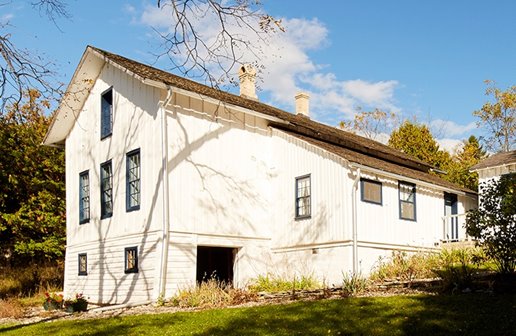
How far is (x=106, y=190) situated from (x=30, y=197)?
8005mm

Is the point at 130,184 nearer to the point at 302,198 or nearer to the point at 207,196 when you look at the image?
the point at 207,196

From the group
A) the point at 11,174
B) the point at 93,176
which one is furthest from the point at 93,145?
the point at 11,174

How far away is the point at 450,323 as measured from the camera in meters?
9.05

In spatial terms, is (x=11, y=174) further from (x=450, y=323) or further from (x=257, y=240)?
(x=450, y=323)

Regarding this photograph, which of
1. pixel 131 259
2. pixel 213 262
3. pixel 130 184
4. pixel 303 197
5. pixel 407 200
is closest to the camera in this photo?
pixel 131 259

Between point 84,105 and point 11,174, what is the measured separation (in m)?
6.49

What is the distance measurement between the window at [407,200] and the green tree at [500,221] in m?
7.33

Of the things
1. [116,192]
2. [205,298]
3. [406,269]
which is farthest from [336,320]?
[116,192]

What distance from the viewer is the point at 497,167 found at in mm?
24328

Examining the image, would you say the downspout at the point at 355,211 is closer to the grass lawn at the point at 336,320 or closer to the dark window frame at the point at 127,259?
the grass lawn at the point at 336,320

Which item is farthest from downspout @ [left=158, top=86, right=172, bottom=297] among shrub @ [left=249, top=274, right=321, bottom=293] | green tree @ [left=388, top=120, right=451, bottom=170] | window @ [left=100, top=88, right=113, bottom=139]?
green tree @ [left=388, top=120, right=451, bottom=170]

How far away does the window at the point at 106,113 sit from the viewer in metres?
20.2

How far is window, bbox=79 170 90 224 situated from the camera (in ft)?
69.2

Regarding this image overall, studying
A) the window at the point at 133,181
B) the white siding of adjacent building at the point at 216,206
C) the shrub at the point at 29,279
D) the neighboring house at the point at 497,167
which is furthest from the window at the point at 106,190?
the neighboring house at the point at 497,167
